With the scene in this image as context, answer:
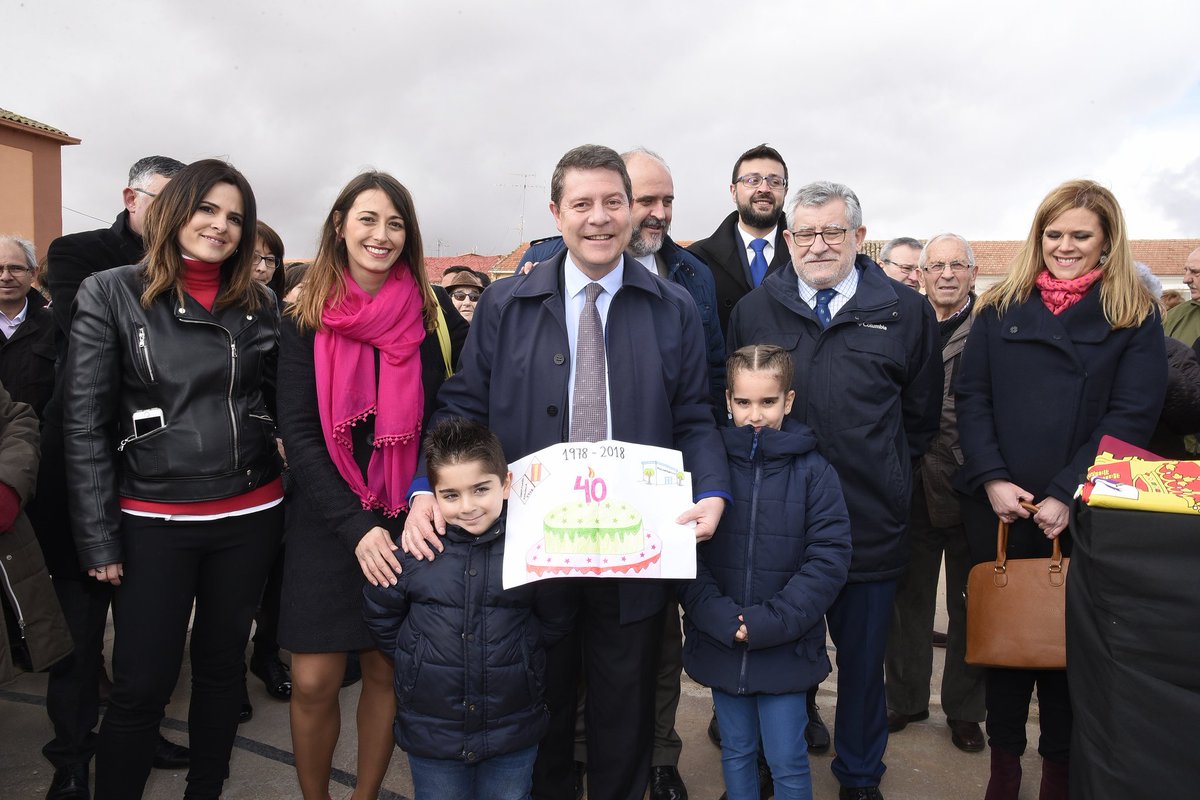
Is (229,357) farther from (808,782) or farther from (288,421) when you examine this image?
(808,782)

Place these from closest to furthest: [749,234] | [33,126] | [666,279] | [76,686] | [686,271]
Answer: [76,686], [666,279], [686,271], [749,234], [33,126]

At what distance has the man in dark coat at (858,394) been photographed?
9.77 feet

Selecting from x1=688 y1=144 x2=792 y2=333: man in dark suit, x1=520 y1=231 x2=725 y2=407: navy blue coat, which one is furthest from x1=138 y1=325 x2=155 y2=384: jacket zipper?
x1=688 y1=144 x2=792 y2=333: man in dark suit

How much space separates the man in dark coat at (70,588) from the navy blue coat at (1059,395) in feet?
10.9

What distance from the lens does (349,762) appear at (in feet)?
11.4

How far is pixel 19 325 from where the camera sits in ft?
15.2

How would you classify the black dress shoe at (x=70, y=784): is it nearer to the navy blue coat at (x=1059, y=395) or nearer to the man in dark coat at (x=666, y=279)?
the man in dark coat at (x=666, y=279)

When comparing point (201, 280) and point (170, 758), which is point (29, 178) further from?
point (201, 280)

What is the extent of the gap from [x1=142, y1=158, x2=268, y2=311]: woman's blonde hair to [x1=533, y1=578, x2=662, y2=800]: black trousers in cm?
159

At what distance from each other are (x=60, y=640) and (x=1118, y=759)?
325cm

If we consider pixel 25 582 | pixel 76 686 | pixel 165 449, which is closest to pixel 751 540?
pixel 165 449

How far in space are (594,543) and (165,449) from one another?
1.47 meters

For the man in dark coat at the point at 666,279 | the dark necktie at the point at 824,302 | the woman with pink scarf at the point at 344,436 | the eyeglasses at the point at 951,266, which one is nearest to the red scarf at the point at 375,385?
the woman with pink scarf at the point at 344,436

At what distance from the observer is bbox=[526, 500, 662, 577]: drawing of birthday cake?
2320mm
